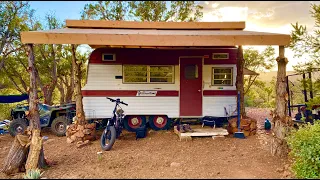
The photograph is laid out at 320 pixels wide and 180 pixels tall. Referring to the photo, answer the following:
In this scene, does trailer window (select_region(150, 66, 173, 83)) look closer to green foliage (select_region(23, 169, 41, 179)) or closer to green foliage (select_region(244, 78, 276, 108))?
green foliage (select_region(23, 169, 41, 179))

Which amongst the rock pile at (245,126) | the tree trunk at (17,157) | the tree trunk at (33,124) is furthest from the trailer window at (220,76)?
the tree trunk at (17,157)

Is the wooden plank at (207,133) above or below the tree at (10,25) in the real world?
below

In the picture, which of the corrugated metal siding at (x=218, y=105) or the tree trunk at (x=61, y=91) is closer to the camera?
the corrugated metal siding at (x=218, y=105)

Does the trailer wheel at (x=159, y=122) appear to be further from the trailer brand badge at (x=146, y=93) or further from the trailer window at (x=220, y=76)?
the trailer window at (x=220, y=76)

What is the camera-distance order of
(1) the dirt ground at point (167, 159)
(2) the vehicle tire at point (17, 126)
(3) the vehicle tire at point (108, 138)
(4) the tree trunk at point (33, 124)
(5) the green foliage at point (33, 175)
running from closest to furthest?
(5) the green foliage at point (33, 175)
(1) the dirt ground at point (167, 159)
(4) the tree trunk at point (33, 124)
(3) the vehicle tire at point (108, 138)
(2) the vehicle tire at point (17, 126)

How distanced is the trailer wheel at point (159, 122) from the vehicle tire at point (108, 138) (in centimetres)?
197

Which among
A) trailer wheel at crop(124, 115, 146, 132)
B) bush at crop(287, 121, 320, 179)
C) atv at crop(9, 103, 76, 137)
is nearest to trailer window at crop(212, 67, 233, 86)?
trailer wheel at crop(124, 115, 146, 132)

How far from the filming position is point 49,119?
7148 millimetres

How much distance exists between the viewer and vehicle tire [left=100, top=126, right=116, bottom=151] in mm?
5270

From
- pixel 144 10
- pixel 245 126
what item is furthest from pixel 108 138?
pixel 144 10

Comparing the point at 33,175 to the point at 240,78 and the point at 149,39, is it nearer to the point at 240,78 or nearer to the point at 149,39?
the point at 149,39

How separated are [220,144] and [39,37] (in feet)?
15.6

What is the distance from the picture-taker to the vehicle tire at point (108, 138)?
17.3 feet

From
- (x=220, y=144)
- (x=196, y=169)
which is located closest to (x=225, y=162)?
(x=196, y=169)
